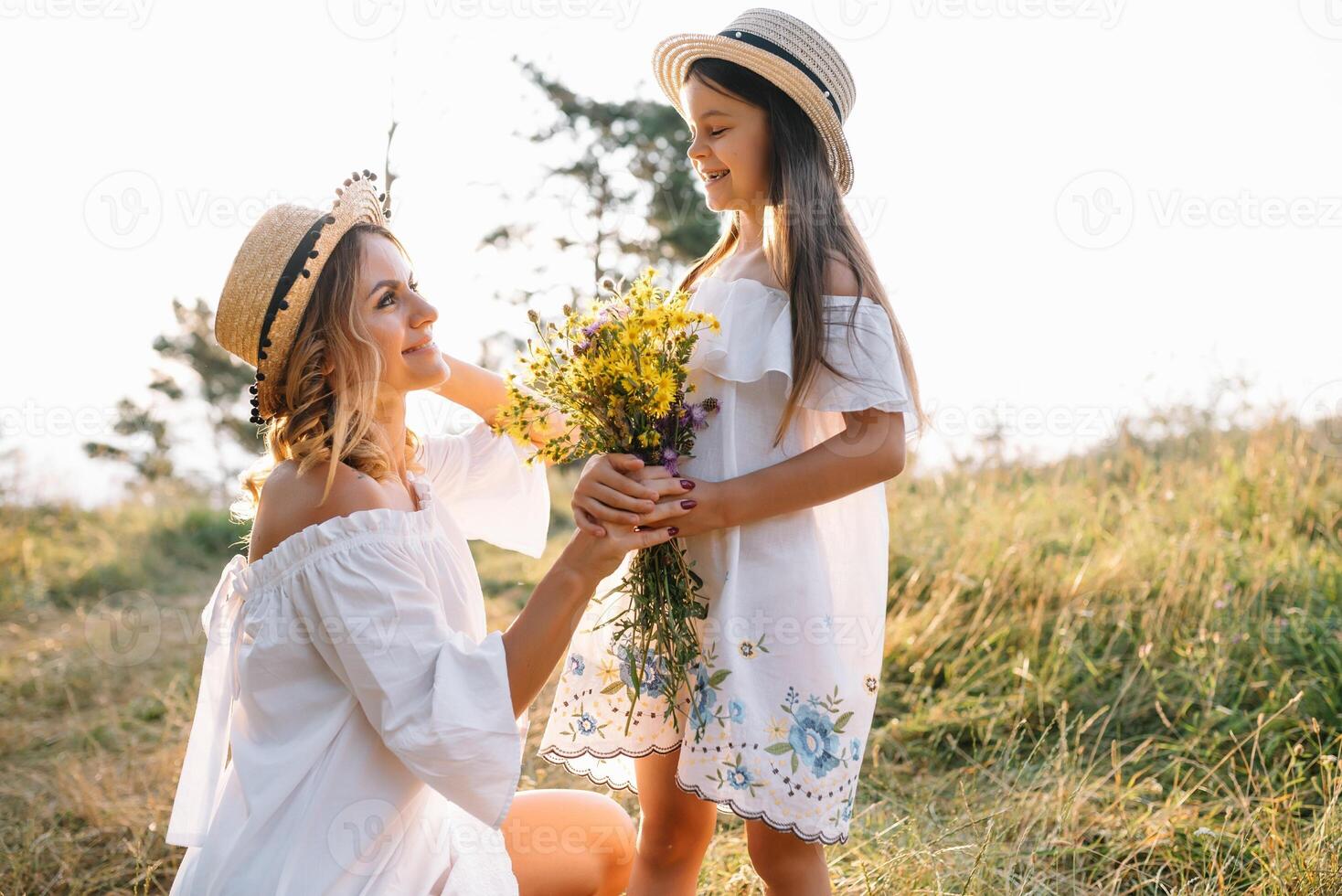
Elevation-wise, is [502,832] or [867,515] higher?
[867,515]

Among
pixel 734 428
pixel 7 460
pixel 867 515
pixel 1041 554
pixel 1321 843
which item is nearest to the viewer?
pixel 734 428

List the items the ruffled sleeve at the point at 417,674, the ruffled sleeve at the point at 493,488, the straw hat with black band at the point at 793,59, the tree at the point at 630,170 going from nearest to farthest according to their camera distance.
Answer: the ruffled sleeve at the point at 417,674
the straw hat with black band at the point at 793,59
the ruffled sleeve at the point at 493,488
the tree at the point at 630,170

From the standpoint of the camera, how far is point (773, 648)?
206 centimetres

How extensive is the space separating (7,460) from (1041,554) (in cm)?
843

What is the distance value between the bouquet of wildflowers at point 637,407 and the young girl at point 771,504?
0.05m

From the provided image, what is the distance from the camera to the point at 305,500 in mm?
1968

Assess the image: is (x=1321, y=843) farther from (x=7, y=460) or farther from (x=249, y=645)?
(x=7, y=460)

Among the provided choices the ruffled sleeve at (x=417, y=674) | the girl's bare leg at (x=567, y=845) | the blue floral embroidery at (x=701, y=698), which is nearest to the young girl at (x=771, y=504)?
the blue floral embroidery at (x=701, y=698)

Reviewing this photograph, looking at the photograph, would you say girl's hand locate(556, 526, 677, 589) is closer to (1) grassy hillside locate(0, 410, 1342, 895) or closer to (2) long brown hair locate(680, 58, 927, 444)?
(2) long brown hair locate(680, 58, 927, 444)

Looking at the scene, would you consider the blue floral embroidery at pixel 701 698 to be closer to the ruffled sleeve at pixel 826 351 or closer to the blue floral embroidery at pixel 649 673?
the blue floral embroidery at pixel 649 673

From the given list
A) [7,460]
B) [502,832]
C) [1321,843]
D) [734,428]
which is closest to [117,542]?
[7,460]

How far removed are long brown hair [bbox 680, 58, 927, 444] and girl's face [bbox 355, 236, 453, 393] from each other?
768 mm

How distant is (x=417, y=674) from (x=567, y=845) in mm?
775

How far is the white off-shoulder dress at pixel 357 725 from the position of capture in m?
1.83
